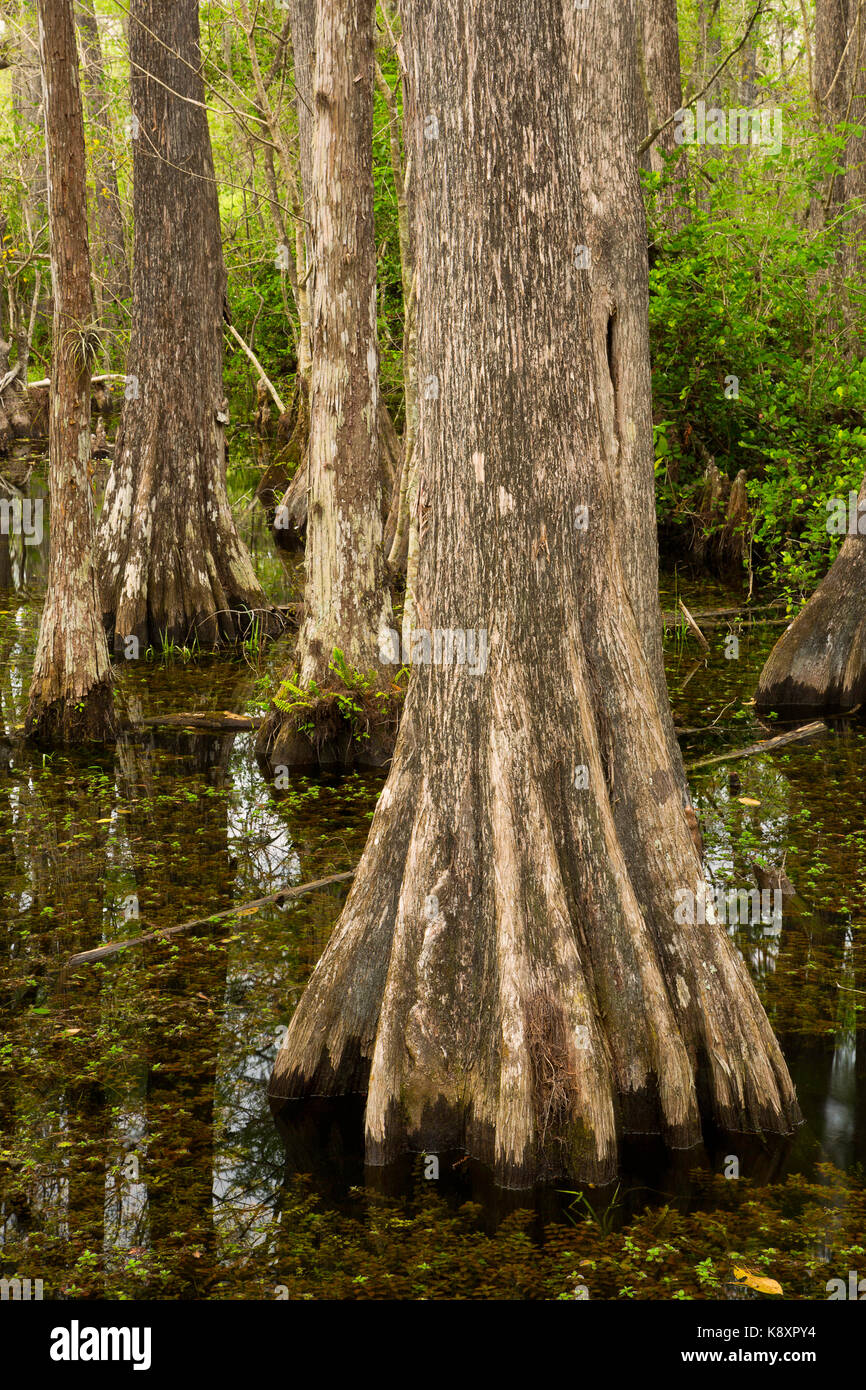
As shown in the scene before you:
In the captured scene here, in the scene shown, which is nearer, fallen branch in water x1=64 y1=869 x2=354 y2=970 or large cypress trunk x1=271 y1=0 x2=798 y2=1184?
large cypress trunk x1=271 y1=0 x2=798 y2=1184

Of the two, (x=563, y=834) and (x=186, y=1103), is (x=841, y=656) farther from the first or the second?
(x=186, y=1103)

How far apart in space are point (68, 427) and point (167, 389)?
9.90 ft

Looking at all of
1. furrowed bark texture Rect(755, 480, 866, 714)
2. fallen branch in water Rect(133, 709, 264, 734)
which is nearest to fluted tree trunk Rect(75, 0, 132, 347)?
fallen branch in water Rect(133, 709, 264, 734)

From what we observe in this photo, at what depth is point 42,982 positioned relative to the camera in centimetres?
565

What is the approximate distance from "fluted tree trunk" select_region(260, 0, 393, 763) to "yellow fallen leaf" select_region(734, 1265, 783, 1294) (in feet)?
17.8

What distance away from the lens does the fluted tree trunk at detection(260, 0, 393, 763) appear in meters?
8.36

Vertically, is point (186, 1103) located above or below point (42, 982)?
below

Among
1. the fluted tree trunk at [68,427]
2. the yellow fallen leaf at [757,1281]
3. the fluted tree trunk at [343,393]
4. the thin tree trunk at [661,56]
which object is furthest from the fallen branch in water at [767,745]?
the thin tree trunk at [661,56]

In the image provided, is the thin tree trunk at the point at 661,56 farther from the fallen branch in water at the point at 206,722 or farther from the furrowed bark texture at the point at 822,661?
the fallen branch in water at the point at 206,722

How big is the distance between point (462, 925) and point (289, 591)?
34.0ft

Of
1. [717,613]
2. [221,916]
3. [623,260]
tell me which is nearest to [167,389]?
[717,613]

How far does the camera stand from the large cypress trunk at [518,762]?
14.5ft

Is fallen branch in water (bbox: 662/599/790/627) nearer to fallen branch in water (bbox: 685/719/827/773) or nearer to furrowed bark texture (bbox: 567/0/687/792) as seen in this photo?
fallen branch in water (bbox: 685/719/827/773)

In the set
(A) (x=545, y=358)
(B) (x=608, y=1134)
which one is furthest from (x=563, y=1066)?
(A) (x=545, y=358)
